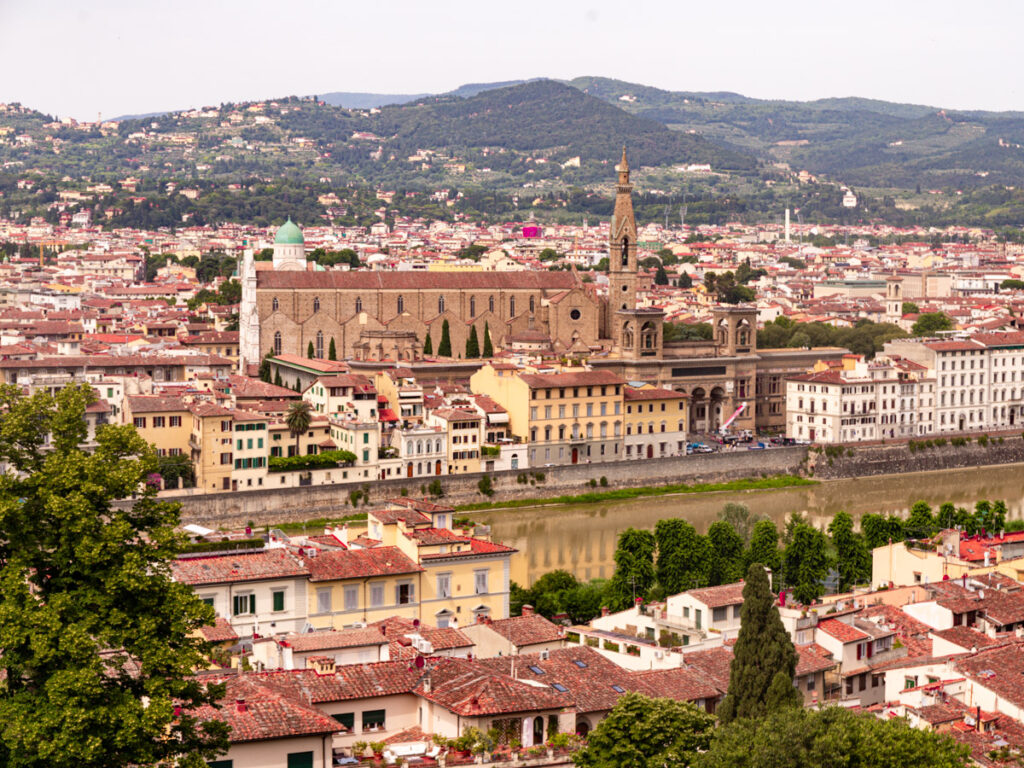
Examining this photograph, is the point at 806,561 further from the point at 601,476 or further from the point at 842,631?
the point at 601,476

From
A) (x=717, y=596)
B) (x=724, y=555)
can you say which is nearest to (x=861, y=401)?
(x=724, y=555)

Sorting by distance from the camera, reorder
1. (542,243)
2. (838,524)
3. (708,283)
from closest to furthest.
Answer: (838,524)
(708,283)
(542,243)

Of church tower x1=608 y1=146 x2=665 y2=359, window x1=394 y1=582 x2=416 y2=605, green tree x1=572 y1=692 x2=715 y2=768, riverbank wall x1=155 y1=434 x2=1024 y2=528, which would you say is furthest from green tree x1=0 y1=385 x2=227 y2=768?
church tower x1=608 y1=146 x2=665 y2=359

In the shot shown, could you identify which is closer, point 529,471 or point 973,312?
point 529,471

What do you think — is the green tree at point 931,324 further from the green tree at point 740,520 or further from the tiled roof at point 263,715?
the tiled roof at point 263,715

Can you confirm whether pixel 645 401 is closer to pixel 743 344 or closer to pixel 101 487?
pixel 743 344

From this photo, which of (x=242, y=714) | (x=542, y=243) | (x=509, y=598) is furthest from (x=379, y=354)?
(x=542, y=243)
